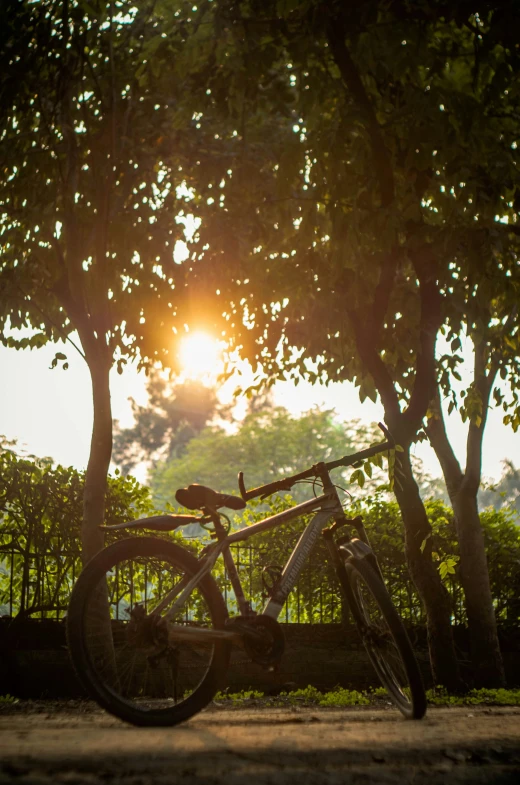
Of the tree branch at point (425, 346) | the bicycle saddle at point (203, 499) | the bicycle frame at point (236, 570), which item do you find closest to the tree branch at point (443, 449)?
the tree branch at point (425, 346)

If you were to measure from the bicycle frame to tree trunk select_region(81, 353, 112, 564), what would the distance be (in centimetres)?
351

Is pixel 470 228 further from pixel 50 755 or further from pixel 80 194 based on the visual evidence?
pixel 50 755

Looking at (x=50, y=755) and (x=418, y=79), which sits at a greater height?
(x=418, y=79)

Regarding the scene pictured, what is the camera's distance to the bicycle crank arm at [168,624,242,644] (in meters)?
4.12

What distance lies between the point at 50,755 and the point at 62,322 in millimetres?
8538

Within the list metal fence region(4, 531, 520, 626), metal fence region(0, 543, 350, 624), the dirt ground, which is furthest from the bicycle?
metal fence region(0, 543, 350, 624)

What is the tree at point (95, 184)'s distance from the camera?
22.1 ft

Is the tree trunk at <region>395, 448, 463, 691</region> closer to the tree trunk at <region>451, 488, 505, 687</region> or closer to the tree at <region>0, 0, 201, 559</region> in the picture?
the tree trunk at <region>451, 488, 505, 687</region>

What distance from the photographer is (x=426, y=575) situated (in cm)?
786

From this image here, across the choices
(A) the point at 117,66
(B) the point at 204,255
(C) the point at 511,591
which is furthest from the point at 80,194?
(C) the point at 511,591

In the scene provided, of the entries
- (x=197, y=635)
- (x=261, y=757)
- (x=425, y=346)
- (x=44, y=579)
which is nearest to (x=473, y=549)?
(x=425, y=346)

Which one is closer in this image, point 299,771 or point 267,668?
point 299,771

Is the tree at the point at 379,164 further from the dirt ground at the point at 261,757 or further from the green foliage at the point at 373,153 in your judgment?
the dirt ground at the point at 261,757

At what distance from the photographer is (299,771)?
226 centimetres
